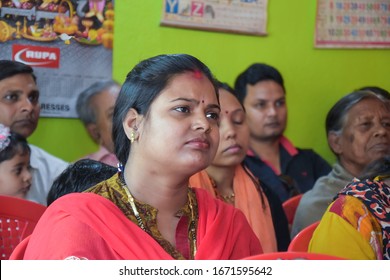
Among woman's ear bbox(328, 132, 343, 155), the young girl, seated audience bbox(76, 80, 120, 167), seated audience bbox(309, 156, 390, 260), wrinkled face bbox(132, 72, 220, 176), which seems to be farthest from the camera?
woman's ear bbox(328, 132, 343, 155)

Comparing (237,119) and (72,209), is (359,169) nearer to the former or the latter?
(237,119)

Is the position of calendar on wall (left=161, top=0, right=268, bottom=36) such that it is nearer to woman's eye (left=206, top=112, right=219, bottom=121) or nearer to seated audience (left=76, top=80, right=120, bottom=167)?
seated audience (left=76, top=80, right=120, bottom=167)

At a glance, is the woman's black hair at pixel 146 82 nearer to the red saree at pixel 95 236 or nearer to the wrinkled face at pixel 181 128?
the wrinkled face at pixel 181 128

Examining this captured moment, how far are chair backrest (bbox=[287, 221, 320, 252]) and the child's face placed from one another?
2.87 ft

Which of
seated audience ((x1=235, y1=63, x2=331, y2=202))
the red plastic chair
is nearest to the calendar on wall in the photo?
seated audience ((x1=235, y1=63, x2=331, y2=202))

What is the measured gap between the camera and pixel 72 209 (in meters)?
1.31

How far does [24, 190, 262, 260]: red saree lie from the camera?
126cm

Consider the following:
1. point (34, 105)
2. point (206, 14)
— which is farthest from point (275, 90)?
point (34, 105)

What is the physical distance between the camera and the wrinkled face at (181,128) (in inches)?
53.6

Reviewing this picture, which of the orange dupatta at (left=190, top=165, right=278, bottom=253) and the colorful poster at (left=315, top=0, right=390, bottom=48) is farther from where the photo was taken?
the colorful poster at (left=315, top=0, right=390, bottom=48)

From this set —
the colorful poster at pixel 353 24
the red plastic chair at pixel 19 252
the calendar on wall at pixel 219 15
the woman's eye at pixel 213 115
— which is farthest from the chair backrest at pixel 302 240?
the colorful poster at pixel 353 24

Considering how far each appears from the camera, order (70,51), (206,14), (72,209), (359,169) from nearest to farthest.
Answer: (72,209) → (70,51) → (206,14) → (359,169)

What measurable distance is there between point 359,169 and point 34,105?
4.21ft

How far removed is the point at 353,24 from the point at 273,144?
0.68 metres
